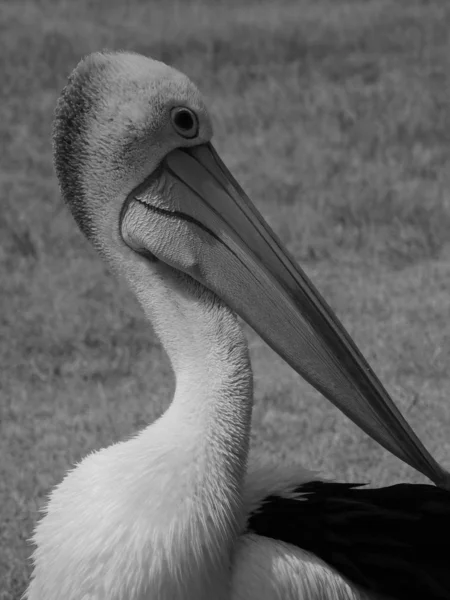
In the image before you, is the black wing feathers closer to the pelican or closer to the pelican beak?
the pelican

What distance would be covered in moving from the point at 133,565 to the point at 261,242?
2.99 ft

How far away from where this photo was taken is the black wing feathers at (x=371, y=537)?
3.11 meters

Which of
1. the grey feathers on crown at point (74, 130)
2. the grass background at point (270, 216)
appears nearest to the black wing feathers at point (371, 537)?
the grey feathers on crown at point (74, 130)

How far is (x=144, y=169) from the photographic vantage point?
3199 millimetres

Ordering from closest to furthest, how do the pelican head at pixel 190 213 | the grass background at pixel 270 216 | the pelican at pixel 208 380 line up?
the pelican at pixel 208 380, the pelican head at pixel 190 213, the grass background at pixel 270 216

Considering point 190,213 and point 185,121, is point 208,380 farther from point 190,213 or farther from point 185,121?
point 185,121

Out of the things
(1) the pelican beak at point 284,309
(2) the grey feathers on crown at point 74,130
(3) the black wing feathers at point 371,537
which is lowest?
(3) the black wing feathers at point 371,537

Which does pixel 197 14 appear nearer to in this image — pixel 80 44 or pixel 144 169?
pixel 80 44

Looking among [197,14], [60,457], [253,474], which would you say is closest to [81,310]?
[60,457]

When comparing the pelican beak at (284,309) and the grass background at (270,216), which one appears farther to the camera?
the grass background at (270,216)

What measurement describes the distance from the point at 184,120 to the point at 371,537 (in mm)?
1216

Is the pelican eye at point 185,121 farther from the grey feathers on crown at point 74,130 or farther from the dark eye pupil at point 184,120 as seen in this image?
the grey feathers on crown at point 74,130

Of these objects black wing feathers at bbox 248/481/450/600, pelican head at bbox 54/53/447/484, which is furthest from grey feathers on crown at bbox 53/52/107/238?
black wing feathers at bbox 248/481/450/600

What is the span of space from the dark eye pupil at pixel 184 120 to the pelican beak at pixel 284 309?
0.10m
